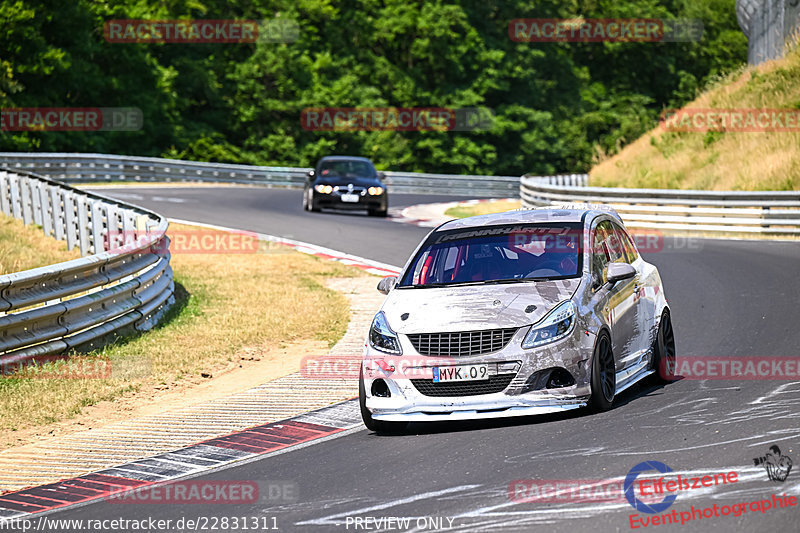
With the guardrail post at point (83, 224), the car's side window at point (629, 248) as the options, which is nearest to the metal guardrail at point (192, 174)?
the guardrail post at point (83, 224)

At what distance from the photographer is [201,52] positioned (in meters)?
65.2

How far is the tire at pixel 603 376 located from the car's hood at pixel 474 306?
0.47 meters

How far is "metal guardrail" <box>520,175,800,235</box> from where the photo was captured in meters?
24.5

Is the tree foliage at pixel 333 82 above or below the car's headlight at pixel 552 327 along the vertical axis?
above

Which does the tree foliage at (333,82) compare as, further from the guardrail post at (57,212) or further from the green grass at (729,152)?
the guardrail post at (57,212)

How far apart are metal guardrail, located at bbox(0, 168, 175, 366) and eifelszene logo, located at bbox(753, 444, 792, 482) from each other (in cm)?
720

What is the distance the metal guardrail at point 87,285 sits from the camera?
11664 mm

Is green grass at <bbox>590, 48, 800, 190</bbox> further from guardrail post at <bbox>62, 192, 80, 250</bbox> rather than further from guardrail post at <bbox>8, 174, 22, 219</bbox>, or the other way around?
guardrail post at <bbox>8, 174, 22, 219</bbox>

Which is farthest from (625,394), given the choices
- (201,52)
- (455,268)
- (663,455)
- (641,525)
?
(201,52)

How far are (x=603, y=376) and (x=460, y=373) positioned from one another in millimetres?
1161

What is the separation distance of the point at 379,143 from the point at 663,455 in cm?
5860

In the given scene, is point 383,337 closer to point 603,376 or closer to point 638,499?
point 603,376

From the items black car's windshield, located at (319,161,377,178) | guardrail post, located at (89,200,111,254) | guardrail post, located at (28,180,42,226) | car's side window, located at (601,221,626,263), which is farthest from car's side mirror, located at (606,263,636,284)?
black car's windshield, located at (319,161,377,178)

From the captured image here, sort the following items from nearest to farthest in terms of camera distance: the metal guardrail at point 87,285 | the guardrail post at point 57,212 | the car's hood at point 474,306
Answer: the car's hood at point 474,306 < the metal guardrail at point 87,285 < the guardrail post at point 57,212
